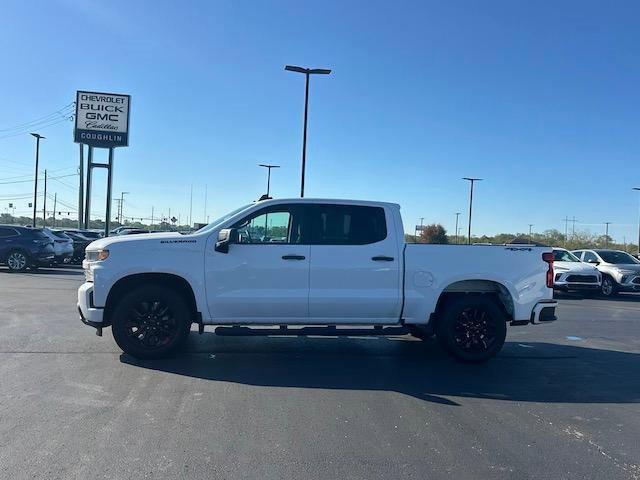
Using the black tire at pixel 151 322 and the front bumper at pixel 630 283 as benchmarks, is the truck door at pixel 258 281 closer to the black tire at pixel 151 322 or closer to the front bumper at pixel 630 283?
the black tire at pixel 151 322

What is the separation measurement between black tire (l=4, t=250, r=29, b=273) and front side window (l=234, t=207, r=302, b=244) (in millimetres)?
16318

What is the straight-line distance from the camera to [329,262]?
24.0ft

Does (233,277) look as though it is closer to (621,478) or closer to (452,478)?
(452,478)

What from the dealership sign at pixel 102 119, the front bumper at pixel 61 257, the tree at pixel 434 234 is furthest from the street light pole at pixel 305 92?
the dealership sign at pixel 102 119

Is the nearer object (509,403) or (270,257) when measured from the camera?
(509,403)

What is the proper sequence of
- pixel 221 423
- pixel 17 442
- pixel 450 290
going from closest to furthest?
pixel 17 442
pixel 221 423
pixel 450 290

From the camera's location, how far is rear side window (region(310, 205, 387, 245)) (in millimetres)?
7465

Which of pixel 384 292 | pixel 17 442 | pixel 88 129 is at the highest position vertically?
pixel 88 129

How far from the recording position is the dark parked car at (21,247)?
20.5m

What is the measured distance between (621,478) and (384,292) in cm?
364

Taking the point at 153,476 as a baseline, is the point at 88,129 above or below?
above

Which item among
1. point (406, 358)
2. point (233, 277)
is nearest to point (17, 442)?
point (233, 277)

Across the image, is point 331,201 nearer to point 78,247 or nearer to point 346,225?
point 346,225

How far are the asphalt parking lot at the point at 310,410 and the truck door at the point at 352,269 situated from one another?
2.33ft
